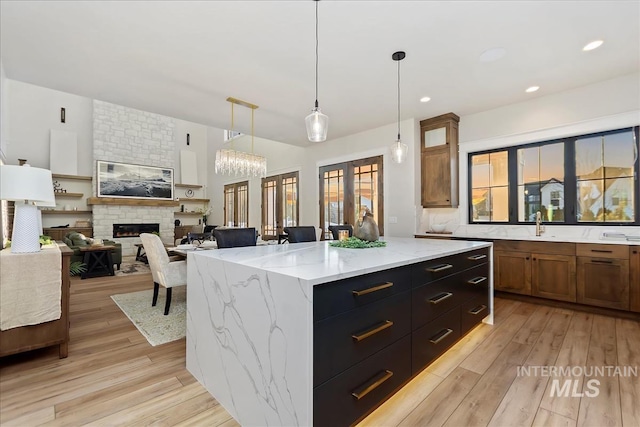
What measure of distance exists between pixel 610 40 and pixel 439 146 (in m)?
2.19

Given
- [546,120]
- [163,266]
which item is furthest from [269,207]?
[546,120]

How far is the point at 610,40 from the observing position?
8.71 feet

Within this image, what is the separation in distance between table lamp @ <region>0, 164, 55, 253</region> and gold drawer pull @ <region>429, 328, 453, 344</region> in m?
2.96

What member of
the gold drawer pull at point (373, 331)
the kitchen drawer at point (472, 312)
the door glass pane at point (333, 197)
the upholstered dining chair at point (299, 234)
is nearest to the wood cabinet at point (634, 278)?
the kitchen drawer at point (472, 312)

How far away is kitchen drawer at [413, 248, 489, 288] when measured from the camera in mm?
1877

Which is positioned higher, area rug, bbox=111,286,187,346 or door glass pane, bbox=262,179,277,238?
door glass pane, bbox=262,179,277,238

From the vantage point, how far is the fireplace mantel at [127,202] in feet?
26.4

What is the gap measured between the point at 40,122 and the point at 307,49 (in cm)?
905

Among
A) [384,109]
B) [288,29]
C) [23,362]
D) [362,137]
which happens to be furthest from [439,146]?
[23,362]

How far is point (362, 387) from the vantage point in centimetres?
142

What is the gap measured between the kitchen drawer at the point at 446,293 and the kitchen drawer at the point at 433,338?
5cm

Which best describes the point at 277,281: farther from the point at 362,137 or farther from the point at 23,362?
the point at 362,137

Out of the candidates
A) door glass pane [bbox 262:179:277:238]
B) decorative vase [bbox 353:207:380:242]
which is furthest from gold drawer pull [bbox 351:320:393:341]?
door glass pane [bbox 262:179:277:238]

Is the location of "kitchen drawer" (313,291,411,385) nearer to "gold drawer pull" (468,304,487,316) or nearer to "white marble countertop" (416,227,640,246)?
"gold drawer pull" (468,304,487,316)
